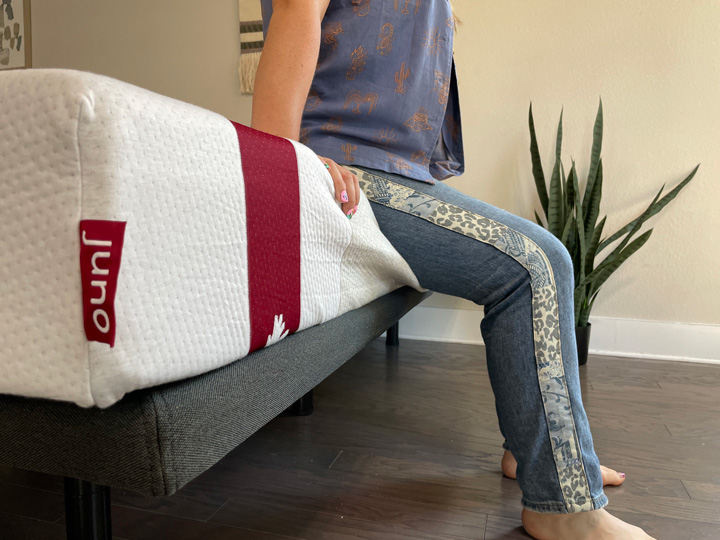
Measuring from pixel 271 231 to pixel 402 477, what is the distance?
2.25 feet

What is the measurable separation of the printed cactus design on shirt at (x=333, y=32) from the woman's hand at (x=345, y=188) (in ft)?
0.85

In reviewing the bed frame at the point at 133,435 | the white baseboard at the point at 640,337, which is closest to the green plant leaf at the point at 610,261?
the white baseboard at the point at 640,337

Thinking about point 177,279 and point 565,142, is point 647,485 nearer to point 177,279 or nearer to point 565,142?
point 177,279

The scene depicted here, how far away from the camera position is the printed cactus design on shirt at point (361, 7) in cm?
95

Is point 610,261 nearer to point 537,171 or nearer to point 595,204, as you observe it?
point 595,204

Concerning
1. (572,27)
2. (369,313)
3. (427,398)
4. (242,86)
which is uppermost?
(572,27)

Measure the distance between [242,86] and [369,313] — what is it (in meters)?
1.76

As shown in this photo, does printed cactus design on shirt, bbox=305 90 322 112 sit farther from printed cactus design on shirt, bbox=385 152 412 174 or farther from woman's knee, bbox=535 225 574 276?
woman's knee, bbox=535 225 574 276

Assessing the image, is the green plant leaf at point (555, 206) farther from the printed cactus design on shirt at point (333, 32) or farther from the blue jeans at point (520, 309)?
the printed cactus design on shirt at point (333, 32)

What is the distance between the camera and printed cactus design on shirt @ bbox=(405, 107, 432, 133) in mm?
992

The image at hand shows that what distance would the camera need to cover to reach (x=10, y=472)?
43.8 inches

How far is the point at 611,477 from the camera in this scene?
42.6 inches

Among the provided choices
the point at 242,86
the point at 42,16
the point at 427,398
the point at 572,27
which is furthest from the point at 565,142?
the point at 42,16

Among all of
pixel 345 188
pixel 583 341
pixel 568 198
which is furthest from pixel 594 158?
pixel 345 188
